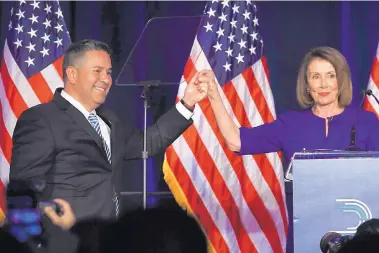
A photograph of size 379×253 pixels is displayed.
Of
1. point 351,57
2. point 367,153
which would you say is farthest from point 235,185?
point 367,153

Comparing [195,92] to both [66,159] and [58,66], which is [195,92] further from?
[58,66]

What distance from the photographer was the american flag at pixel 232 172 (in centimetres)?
494

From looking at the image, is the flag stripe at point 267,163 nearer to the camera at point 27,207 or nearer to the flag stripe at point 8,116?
the flag stripe at point 8,116

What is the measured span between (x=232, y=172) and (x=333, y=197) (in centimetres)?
230

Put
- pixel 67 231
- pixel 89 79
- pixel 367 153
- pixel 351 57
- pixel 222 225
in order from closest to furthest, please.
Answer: pixel 367 153
pixel 67 231
pixel 89 79
pixel 222 225
pixel 351 57

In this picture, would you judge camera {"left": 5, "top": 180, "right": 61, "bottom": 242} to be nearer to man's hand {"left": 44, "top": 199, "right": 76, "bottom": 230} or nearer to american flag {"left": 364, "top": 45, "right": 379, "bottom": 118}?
man's hand {"left": 44, "top": 199, "right": 76, "bottom": 230}

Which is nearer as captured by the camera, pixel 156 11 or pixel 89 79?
pixel 89 79

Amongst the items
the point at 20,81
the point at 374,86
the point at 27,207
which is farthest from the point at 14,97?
the point at 374,86

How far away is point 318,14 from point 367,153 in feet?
10.2

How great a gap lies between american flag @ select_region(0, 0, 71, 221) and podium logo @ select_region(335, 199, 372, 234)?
2817mm

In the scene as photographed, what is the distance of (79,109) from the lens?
3.42 m

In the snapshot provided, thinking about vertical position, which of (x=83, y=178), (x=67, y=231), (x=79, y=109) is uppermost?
(x=79, y=109)

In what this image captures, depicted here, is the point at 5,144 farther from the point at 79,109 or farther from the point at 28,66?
the point at 79,109

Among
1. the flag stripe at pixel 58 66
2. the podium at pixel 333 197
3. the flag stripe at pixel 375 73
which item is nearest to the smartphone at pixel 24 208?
the podium at pixel 333 197
